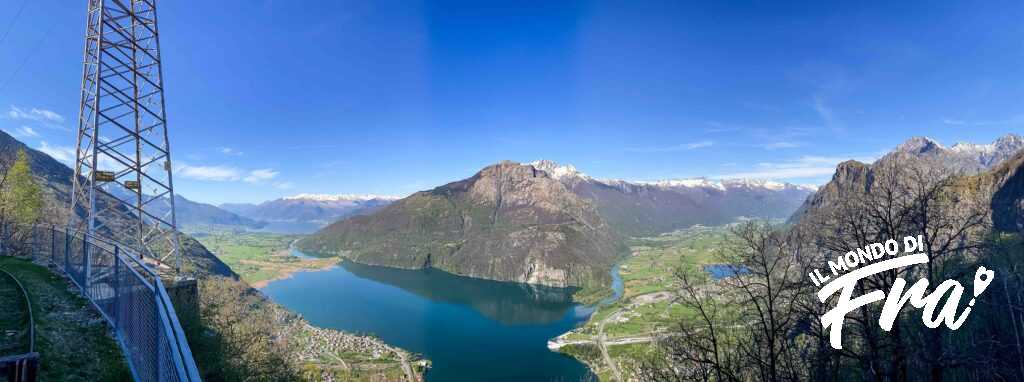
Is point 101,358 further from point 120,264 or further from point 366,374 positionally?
point 366,374

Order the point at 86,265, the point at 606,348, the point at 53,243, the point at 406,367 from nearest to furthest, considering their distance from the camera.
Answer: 1. the point at 86,265
2. the point at 53,243
3. the point at 406,367
4. the point at 606,348

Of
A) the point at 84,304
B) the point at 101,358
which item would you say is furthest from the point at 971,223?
the point at 84,304

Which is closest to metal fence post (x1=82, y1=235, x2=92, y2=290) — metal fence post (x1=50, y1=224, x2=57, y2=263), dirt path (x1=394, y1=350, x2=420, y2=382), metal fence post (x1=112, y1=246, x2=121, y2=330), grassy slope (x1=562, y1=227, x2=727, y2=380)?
metal fence post (x1=112, y1=246, x2=121, y2=330)

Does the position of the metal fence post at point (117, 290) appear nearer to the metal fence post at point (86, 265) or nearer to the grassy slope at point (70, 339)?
the grassy slope at point (70, 339)

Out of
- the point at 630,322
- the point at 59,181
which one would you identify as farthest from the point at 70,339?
the point at 59,181

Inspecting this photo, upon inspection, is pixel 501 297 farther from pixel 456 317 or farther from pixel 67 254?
pixel 67 254

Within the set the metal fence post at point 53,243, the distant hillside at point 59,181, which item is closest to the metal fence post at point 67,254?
the metal fence post at point 53,243
